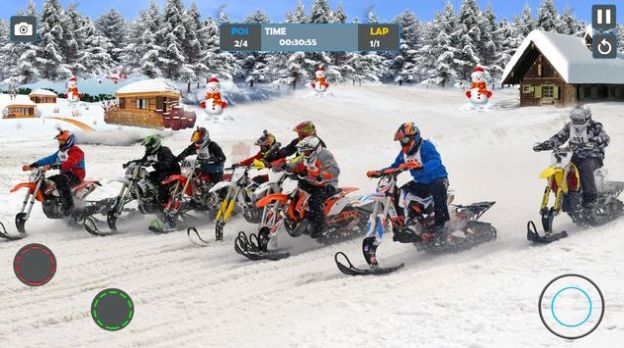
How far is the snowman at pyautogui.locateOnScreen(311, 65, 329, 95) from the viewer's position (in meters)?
45.7

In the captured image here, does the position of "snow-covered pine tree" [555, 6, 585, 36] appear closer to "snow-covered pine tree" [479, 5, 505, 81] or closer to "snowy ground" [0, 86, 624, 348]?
"snow-covered pine tree" [479, 5, 505, 81]

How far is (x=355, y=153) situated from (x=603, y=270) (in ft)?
55.3

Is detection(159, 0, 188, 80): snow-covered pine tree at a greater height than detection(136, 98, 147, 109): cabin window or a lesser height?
greater

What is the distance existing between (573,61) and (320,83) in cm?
1700

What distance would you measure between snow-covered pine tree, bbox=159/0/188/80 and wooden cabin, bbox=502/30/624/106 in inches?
890

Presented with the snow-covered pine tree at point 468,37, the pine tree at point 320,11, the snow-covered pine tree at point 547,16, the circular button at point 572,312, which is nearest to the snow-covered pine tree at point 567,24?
the snow-covered pine tree at point 547,16

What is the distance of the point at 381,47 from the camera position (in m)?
14.3

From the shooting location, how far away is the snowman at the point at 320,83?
4566cm

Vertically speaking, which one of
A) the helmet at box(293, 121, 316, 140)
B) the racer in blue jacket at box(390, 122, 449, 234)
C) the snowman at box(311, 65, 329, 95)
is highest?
the snowman at box(311, 65, 329, 95)

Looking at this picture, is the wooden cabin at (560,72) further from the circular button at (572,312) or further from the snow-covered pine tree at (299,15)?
the circular button at (572,312)

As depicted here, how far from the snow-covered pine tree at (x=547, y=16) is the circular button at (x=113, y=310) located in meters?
54.0

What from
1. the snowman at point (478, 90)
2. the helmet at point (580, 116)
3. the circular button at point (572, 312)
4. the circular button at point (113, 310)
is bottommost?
the circular button at point (572, 312)

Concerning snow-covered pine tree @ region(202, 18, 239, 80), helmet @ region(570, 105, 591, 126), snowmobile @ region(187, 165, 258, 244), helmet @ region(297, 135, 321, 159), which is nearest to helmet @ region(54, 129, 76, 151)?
snowmobile @ region(187, 165, 258, 244)

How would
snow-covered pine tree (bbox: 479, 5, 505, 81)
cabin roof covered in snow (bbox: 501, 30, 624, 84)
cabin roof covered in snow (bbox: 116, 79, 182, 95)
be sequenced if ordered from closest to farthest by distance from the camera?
1. cabin roof covered in snow (bbox: 116, 79, 182, 95)
2. cabin roof covered in snow (bbox: 501, 30, 624, 84)
3. snow-covered pine tree (bbox: 479, 5, 505, 81)
